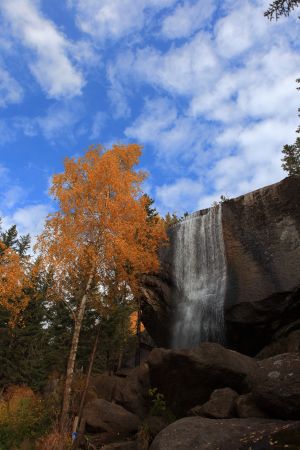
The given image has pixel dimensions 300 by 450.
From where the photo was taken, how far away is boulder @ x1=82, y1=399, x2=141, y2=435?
12.8 meters

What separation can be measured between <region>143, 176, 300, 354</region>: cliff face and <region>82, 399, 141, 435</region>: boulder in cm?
642

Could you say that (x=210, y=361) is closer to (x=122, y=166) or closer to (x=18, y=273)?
(x=18, y=273)

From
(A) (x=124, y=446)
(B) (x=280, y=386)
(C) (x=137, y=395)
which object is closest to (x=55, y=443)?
(A) (x=124, y=446)

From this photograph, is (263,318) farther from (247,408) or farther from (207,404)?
(247,408)

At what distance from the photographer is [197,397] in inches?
480

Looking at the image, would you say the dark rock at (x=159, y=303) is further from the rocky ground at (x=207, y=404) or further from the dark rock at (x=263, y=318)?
the rocky ground at (x=207, y=404)

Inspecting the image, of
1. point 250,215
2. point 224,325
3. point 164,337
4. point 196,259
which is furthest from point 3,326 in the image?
point 250,215

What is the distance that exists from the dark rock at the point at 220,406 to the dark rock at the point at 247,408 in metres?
0.38

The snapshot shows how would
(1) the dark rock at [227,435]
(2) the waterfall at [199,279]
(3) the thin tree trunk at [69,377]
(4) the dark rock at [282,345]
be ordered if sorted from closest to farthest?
1. (1) the dark rock at [227,435]
2. (3) the thin tree trunk at [69,377]
3. (4) the dark rock at [282,345]
4. (2) the waterfall at [199,279]

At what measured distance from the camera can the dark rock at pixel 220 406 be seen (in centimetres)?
959

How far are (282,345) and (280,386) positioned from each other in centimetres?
791

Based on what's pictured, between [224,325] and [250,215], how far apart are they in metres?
6.17

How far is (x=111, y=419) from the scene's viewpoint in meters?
13.1

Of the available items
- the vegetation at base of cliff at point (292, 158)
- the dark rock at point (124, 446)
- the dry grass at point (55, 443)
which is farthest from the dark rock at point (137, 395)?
the vegetation at base of cliff at point (292, 158)
